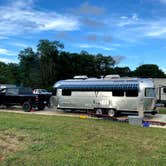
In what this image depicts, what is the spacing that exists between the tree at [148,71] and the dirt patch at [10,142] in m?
81.3

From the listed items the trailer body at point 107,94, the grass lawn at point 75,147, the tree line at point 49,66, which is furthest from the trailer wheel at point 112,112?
the tree line at point 49,66

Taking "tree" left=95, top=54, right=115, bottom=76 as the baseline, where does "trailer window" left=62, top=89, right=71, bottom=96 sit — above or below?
below

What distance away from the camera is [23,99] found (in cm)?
2391

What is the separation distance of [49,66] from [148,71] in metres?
34.1

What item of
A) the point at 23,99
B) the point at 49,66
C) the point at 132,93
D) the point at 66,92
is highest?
the point at 49,66

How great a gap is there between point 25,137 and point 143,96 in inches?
482

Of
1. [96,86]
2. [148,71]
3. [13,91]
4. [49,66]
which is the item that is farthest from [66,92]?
[148,71]

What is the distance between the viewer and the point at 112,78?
875 inches

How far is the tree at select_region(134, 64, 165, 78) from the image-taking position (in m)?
90.0

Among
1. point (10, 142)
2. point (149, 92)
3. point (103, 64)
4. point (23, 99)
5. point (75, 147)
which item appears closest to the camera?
point (75, 147)

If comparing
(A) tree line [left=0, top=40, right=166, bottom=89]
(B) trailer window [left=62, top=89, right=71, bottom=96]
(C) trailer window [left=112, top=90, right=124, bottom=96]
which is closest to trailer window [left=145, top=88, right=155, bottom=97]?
(C) trailer window [left=112, top=90, right=124, bottom=96]

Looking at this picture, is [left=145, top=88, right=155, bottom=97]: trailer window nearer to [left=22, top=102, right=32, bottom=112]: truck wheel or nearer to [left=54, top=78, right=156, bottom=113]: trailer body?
[left=54, top=78, right=156, bottom=113]: trailer body

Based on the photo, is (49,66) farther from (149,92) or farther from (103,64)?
(149,92)

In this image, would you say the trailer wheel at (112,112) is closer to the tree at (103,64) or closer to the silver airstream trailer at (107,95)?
the silver airstream trailer at (107,95)
